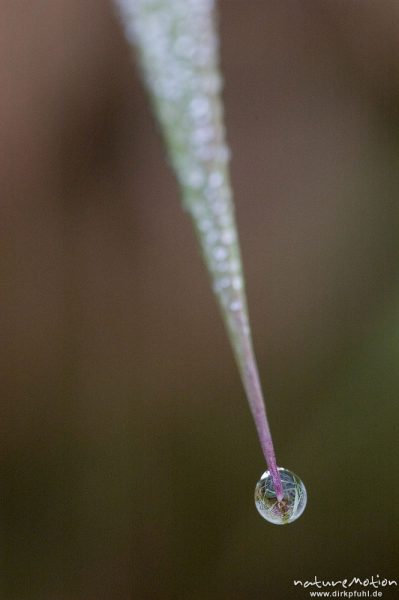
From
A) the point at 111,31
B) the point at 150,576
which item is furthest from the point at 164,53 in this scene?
the point at 150,576

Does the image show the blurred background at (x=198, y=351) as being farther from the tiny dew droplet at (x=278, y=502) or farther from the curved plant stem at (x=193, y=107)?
the curved plant stem at (x=193, y=107)

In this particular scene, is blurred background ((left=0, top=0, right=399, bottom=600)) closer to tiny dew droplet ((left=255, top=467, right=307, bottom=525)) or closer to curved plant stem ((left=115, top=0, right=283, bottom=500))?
tiny dew droplet ((left=255, top=467, right=307, bottom=525))

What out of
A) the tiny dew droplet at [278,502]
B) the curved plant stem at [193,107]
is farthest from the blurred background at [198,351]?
the curved plant stem at [193,107]

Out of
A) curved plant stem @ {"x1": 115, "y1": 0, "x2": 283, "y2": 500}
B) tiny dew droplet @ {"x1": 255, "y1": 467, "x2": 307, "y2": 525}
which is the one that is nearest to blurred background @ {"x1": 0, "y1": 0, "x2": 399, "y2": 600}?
tiny dew droplet @ {"x1": 255, "y1": 467, "x2": 307, "y2": 525}

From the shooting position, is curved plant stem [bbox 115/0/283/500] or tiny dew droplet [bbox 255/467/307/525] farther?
tiny dew droplet [bbox 255/467/307/525]

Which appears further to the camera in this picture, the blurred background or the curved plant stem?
the blurred background

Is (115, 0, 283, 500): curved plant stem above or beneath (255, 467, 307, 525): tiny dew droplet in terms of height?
above

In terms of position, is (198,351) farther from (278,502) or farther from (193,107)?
(193,107)
